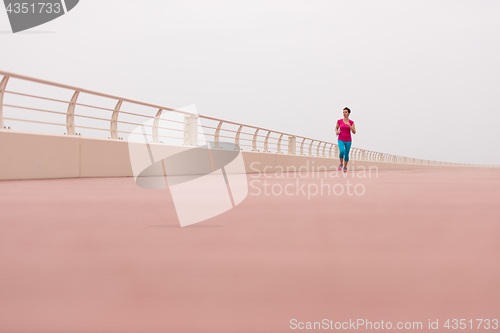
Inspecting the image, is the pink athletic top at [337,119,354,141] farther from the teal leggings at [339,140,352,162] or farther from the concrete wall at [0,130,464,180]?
the concrete wall at [0,130,464,180]

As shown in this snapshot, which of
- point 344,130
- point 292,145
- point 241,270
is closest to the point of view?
point 241,270

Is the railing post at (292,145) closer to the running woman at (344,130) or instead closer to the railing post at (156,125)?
the running woman at (344,130)

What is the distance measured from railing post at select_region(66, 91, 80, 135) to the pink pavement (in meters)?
5.47

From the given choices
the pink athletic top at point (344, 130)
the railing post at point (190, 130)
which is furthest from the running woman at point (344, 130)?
the railing post at point (190, 130)

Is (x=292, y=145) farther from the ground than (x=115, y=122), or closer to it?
closer to it

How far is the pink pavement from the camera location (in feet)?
4.86

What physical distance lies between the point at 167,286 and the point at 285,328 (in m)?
0.57

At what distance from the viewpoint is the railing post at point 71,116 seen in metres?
9.26

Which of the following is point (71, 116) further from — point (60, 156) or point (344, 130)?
point (344, 130)

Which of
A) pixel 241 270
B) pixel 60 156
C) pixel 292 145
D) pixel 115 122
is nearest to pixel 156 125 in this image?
pixel 115 122

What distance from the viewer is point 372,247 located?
8.50 feet

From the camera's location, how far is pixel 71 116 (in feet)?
30.7

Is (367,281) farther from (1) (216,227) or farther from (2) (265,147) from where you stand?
(2) (265,147)

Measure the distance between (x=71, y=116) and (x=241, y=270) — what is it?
Result: 25.9ft
